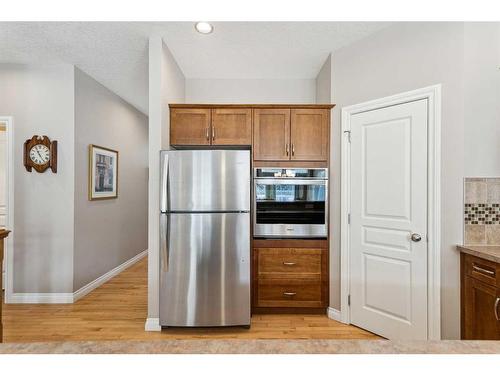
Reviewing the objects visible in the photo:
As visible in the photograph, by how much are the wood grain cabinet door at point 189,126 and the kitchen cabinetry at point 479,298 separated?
7.63 ft

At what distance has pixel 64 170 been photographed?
3199mm

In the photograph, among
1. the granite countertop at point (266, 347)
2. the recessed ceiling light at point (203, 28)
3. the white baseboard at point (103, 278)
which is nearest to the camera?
the granite countertop at point (266, 347)

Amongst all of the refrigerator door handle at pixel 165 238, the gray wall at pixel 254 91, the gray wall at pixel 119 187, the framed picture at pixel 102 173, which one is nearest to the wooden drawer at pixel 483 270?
the refrigerator door handle at pixel 165 238

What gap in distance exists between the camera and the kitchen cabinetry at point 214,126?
9.57 feet

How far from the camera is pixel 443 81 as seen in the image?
2.16m

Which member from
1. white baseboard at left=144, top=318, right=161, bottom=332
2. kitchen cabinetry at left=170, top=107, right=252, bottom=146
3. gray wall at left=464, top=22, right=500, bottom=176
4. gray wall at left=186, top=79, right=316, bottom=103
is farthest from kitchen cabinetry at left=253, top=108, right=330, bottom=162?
white baseboard at left=144, top=318, right=161, bottom=332

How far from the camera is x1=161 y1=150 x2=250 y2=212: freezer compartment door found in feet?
8.20

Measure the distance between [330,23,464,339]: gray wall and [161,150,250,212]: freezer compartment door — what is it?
137cm

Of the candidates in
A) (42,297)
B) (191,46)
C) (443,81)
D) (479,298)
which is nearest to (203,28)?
(191,46)

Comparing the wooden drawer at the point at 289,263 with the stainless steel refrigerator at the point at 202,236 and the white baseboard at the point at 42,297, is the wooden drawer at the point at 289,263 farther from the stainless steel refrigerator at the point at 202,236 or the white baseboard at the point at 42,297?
the white baseboard at the point at 42,297

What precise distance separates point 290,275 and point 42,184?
2789 millimetres
